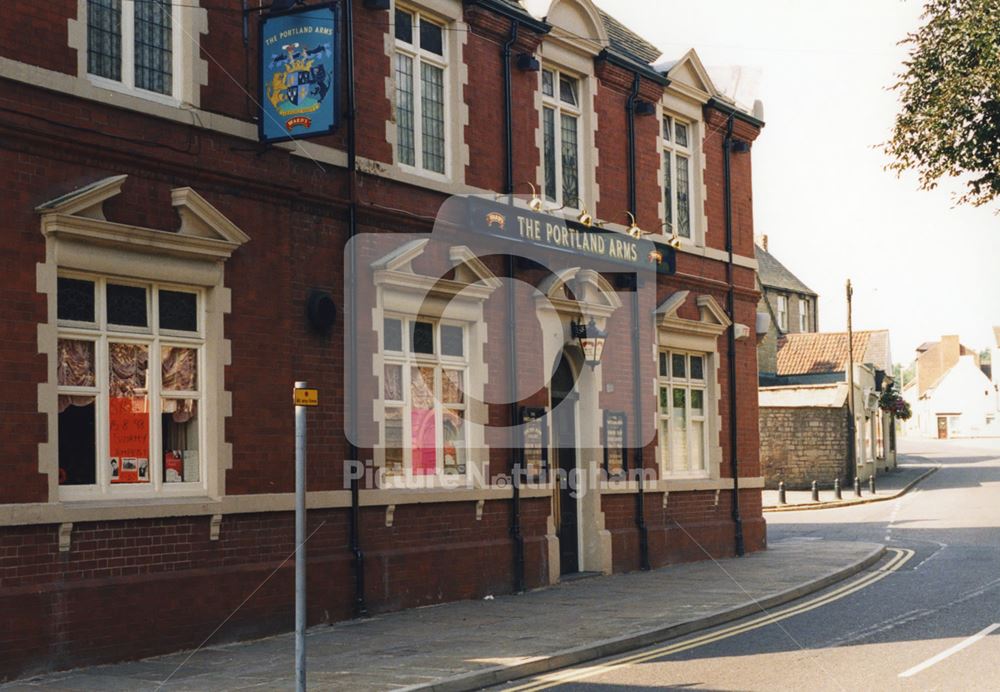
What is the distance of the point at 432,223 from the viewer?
52.3 feet

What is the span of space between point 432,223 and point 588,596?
5445mm

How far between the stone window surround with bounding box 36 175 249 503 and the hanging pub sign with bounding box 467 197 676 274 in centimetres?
450

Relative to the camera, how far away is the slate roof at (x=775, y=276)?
6425cm

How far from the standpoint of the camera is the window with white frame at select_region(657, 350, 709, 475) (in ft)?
71.3

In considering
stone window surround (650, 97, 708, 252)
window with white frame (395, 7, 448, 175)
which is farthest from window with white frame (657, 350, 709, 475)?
window with white frame (395, 7, 448, 175)

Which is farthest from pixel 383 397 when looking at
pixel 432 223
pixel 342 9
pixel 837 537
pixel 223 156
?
pixel 837 537

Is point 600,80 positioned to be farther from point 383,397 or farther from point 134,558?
point 134,558

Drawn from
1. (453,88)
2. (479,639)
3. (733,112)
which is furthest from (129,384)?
(733,112)

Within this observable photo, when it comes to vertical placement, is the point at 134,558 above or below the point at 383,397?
below

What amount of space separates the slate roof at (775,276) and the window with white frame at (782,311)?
0.63m

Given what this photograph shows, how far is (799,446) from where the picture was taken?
45.8 m

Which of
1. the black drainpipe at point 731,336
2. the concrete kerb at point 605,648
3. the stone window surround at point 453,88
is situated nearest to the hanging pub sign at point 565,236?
the stone window surround at point 453,88

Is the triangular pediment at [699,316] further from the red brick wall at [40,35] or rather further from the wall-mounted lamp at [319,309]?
the red brick wall at [40,35]

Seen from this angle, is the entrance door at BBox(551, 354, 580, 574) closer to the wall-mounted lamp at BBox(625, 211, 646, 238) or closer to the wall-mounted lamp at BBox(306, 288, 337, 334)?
the wall-mounted lamp at BBox(625, 211, 646, 238)
